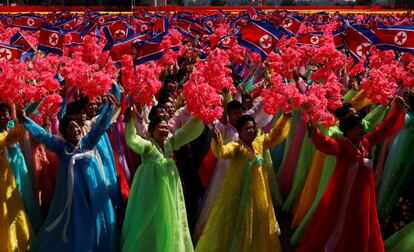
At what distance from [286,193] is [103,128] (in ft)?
10.1

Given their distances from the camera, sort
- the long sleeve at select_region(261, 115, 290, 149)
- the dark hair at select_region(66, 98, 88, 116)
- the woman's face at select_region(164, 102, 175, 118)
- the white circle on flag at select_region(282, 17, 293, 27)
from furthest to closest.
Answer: the white circle on flag at select_region(282, 17, 293, 27) → the woman's face at select_region(164, 102, 175, 118) → the dark hair at select_region(66, 98, 88, 116) → the long sleeve at select_region(261, 115, 290, 149)

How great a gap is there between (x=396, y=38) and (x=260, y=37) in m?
1.95

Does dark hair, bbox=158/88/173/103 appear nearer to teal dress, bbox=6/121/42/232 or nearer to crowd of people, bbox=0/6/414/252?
crowd of people, bbox=0/6/414/252

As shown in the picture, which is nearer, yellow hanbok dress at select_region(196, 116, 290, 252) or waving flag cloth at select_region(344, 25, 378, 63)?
yellow hanbok dress at select_region(196, 116, 290, 252)

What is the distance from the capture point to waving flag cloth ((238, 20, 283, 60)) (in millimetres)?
7508

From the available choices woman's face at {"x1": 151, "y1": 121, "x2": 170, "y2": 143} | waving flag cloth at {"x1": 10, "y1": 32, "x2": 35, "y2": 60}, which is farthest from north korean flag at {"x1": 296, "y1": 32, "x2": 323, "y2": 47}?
woman's face at {"x1": 151, "y1": 121, "x2": 170, "y2": 143}

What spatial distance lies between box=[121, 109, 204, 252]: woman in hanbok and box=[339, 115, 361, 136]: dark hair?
1.24 meters

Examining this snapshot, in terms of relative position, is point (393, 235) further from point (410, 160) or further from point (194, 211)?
point (194, 211)

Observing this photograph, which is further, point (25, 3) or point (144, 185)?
point (25, 3)

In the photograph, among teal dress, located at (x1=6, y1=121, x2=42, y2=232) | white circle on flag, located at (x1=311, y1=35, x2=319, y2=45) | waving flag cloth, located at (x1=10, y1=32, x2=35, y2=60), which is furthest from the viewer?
white circle on flag, located at (x1=311, y1=35, x2=319, y2=45)

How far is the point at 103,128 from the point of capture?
444cm

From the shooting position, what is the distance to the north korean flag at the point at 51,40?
763cm

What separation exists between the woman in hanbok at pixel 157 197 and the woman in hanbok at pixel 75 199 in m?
0.25

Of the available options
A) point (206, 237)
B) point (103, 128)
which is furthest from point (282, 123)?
Answer: point (103, 128)
